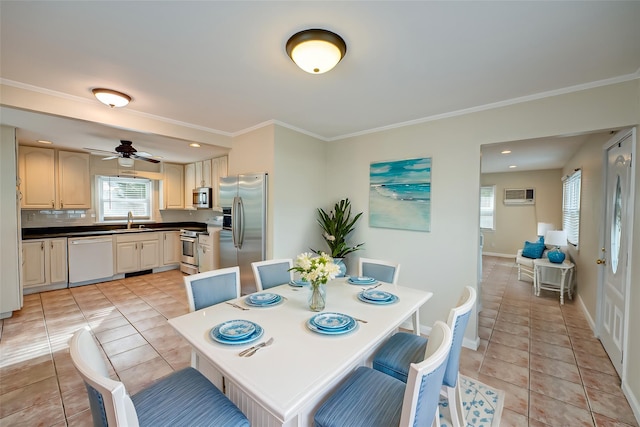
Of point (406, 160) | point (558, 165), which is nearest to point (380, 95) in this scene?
point (406, 160)

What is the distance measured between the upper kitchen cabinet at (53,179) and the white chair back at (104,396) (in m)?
5.08

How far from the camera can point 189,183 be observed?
19.2 ft

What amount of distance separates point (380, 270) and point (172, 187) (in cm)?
525

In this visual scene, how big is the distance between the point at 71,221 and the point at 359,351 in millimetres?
6224

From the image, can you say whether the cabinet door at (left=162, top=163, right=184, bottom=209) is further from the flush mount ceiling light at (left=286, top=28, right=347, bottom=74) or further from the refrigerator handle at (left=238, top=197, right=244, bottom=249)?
the flush mount ceiling light at (left=286, top=28, right=347, bottom=74)

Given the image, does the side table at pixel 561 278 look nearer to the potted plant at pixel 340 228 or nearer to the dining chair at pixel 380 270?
the potted plant at pixel 340 228

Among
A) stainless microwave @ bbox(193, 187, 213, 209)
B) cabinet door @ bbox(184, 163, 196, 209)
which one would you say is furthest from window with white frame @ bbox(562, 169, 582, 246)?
cabinet door @ bbox(184, 163, 196, 209)

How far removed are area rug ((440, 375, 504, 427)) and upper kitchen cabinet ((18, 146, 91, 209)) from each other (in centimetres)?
637

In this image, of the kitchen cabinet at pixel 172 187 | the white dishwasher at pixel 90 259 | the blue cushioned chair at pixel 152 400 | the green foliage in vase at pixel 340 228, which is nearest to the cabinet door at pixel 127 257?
the white dishwasher at pixel 90 259

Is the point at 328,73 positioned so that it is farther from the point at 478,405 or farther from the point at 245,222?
the point at 478,405

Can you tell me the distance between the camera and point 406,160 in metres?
3.18

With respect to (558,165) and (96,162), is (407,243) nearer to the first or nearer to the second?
(558,165)

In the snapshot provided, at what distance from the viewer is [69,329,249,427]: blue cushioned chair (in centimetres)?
86

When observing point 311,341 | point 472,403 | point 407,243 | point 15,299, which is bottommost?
point 472,403
